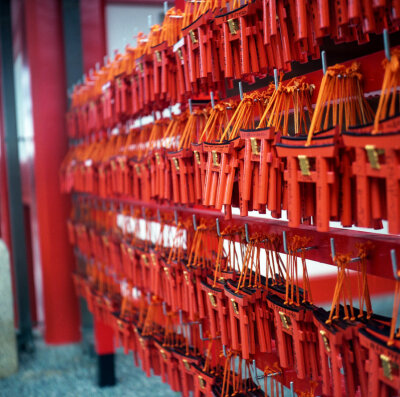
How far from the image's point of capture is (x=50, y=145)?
655 centimetres

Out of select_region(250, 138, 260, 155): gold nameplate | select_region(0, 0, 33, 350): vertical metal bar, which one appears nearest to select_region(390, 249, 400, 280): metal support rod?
select_region(250, 138, 260, 155): gold nameplate

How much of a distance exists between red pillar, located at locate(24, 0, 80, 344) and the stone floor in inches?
17.5

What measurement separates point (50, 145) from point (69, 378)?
2.77 m

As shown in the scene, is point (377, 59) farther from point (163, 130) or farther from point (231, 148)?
point (163, 130)

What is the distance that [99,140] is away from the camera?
5227 mm

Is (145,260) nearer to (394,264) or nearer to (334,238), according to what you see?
(334,238)

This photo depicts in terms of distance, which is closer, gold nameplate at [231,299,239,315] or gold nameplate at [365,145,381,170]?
gold nameplate at [365,145,381,170]

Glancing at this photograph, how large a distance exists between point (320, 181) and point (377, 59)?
0.52 metres

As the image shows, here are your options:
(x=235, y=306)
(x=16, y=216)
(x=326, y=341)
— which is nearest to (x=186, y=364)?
(x=235, y=306)

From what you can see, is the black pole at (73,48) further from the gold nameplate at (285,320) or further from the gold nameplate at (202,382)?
the gold nameplate at (285,320)

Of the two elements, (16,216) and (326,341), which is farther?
(16,216)

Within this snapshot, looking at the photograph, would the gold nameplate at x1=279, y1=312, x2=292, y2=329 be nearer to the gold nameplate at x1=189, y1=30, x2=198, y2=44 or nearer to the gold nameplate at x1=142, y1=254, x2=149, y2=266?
the gold nameplate at x1=189, y1=30, x2=198, y2=44

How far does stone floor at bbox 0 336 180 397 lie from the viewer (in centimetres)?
564

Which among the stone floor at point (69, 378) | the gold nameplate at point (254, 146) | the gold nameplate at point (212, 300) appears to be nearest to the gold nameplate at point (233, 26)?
the gold nameplate at point (254, 146)
